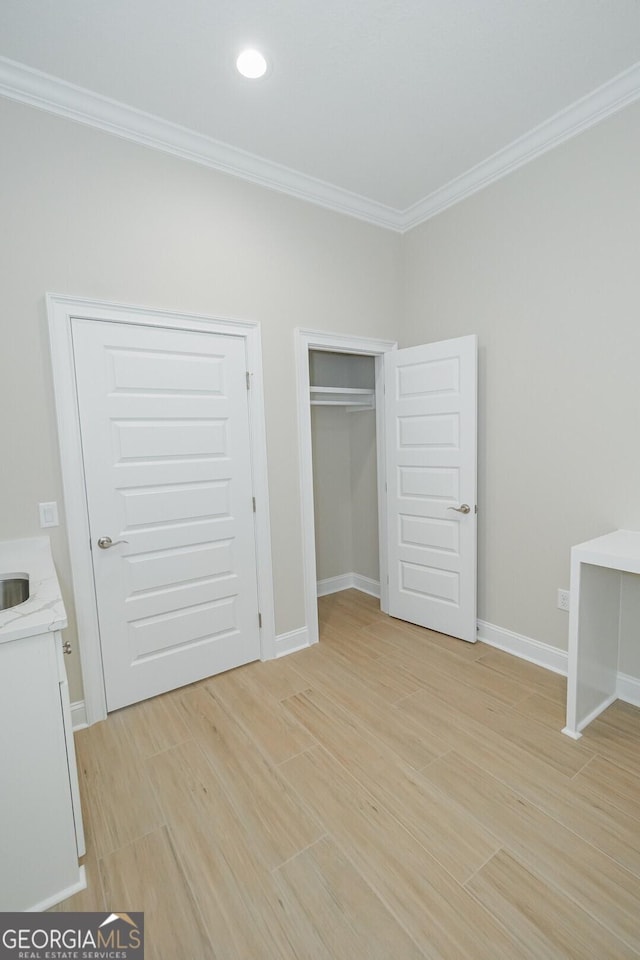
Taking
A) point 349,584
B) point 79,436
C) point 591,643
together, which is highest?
point 79,436

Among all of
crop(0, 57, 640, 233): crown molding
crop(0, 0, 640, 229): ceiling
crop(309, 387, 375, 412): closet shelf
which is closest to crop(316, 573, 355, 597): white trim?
crop(309, 387, 375, 412): closet shelf

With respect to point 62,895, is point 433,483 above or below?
above

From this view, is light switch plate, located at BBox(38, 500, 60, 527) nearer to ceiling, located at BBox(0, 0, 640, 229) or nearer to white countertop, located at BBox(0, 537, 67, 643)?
white countertop, located at BBox(0, 537, 67, 643)

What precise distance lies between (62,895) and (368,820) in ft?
3.39

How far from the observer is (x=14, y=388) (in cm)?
201

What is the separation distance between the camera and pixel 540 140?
2.42 meters

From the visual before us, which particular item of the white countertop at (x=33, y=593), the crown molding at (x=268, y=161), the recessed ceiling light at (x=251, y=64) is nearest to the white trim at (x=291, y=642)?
the white countertop at (x=33, y=593)

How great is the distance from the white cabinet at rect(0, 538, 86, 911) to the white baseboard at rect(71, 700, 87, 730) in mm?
903

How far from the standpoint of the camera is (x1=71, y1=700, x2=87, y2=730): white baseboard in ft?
7.28

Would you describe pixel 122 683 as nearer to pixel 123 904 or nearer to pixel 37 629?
pixel 123 904

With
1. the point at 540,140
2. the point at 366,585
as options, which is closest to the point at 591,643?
the point at 366,585

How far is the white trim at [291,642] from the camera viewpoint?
2922 millimetres

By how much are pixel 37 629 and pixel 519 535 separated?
2.56 metres

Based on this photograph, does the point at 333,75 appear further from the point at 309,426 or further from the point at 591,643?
the point at 591,643
